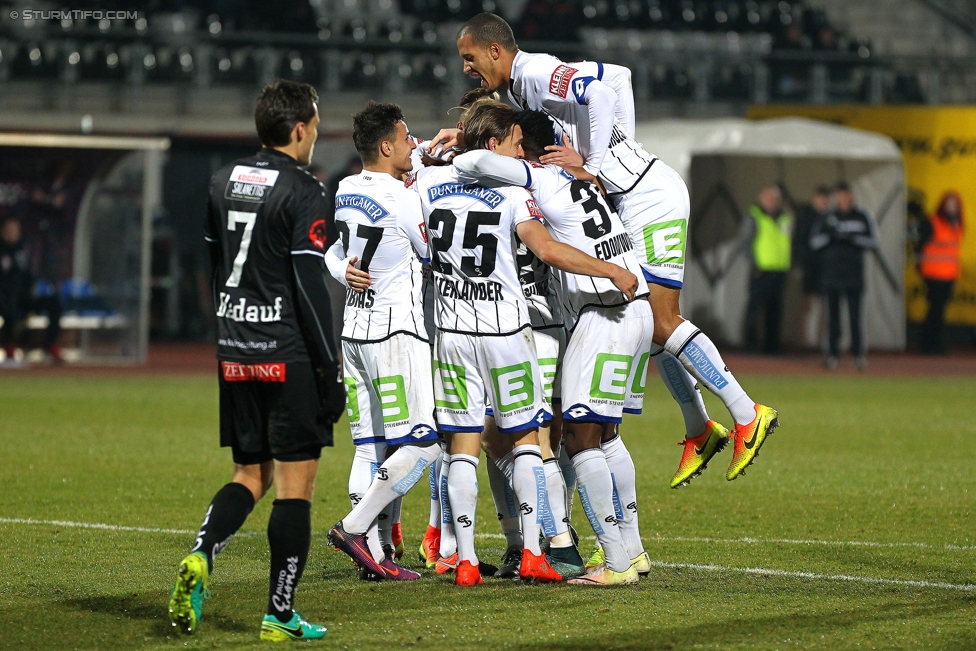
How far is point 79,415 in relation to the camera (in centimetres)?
1289

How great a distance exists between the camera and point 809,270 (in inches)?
840

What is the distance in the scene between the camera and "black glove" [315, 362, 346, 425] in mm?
4793

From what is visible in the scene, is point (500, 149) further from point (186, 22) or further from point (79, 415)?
point (186, 22)

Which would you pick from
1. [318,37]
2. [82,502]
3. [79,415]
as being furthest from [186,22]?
[82,502]

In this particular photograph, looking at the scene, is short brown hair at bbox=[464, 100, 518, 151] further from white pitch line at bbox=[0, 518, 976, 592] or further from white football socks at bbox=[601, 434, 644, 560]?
white pitch line at bbox=[0, 518, 976, 592]

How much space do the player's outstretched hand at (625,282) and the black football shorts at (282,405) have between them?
4.82 feet

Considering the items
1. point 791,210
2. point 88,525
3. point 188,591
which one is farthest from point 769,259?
point 188,591

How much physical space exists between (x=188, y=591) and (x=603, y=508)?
6.25 feet

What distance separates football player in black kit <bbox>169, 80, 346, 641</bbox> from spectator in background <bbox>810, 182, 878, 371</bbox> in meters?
14.8

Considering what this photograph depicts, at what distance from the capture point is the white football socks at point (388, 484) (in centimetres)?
592

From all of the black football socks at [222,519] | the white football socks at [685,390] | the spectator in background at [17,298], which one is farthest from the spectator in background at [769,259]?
the black football socks at [222,519]

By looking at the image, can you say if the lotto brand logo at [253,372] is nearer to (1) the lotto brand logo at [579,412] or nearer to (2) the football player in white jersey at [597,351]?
(2) the football player in white jersey at [597,351]

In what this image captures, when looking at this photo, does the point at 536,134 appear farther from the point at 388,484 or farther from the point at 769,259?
the point at 769,259

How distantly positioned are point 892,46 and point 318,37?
1208 centimetres
